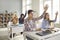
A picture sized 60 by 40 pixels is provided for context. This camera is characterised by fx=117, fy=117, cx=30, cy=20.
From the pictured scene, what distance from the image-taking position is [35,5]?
584cm

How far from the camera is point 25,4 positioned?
795cm

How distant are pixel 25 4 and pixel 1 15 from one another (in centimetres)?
176

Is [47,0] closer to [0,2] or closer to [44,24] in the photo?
[44,24]

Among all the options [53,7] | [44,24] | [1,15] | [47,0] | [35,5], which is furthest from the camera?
[1,15]

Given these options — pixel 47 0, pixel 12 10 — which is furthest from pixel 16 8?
pixel 47 0

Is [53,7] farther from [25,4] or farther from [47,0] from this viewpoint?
[25,4]

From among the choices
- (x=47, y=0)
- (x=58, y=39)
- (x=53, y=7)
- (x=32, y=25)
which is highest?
(x=47, y=0)

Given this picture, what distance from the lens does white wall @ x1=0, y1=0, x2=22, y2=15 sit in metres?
7.73

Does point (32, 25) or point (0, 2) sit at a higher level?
point (0, 2)

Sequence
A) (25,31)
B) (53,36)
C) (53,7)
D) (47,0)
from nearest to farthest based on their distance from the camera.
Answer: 1. (53,36)
2. (25,31)
3. (53,7)
4. (47,0)

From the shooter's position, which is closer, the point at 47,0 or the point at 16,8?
the point at 47,0

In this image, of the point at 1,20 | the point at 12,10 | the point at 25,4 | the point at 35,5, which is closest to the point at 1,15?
the point at 1,20

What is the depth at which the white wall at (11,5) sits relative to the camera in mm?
7727

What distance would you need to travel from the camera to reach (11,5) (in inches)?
313
